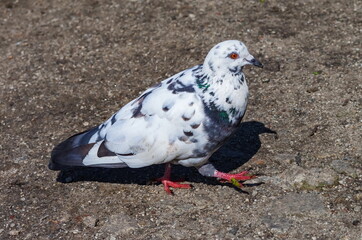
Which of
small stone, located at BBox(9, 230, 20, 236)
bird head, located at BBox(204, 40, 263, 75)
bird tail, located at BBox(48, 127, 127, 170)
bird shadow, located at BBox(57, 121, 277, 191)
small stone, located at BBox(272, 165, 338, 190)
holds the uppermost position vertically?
bird head, located at BBox(204, 40, 263, 75)

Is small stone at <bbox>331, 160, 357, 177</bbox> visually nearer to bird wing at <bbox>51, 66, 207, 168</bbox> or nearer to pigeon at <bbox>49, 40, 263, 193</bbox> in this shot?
pigeon at <bbox>49, 40, 263, 193</bbox>

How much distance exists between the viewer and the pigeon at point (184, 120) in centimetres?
571

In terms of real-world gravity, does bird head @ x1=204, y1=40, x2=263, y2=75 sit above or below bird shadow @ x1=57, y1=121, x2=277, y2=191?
above

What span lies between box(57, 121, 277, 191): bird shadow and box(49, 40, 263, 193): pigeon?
1.29 ft

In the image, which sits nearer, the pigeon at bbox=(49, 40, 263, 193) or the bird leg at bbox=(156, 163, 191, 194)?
the pigeon at bbox=(49, 40, 263, 193)

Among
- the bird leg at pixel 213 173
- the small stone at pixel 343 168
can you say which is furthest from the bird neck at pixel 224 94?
the small stone at pixel 343 168

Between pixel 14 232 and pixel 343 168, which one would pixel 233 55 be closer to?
pixel 343 168

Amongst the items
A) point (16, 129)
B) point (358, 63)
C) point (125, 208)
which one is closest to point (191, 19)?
point (358, 63)

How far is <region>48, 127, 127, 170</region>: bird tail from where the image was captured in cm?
599

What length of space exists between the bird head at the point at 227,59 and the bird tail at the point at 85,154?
1167mm

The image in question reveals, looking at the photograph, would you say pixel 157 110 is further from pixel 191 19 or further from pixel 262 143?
pixel 191 19

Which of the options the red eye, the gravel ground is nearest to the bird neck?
the red eye

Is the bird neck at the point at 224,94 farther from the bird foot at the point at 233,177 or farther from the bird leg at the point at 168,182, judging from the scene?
the bird leg at the point at 168,182

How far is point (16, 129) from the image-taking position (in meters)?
7.21
